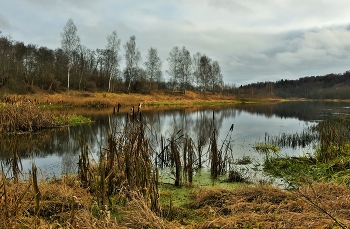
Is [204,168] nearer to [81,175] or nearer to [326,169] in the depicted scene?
[326,169]

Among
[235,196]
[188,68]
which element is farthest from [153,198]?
[188,68]

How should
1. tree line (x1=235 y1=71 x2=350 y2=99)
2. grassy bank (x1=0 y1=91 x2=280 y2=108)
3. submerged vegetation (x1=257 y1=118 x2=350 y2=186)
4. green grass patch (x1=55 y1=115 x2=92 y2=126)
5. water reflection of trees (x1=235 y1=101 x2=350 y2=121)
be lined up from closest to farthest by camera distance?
1. submerged vegetation (x1=257 y1=118 x2=350 y2=186)
2. green grass patch (x1=55 y1=115 x2=92 y2=126)
3. water reflection of trees (x1=235 y1=101 x2=350 y2=121)
4. grassy bank (x1=0 y1=91 x2=280 y2=108)
5. tree line (x1=235 y1=71 x2=350 y2=99)

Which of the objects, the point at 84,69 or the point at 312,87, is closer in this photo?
the point at 84,69

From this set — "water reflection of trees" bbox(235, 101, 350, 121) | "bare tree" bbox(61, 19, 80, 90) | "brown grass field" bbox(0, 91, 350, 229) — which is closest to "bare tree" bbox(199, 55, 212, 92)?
"water reflection of trees" bbox(235, 101, 350, 121)

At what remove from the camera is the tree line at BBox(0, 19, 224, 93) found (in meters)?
32.8

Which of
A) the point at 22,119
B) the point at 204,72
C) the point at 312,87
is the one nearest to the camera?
the point at 22,119

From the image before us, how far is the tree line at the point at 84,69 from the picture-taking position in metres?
32.8

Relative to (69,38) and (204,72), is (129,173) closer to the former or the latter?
(69,38)

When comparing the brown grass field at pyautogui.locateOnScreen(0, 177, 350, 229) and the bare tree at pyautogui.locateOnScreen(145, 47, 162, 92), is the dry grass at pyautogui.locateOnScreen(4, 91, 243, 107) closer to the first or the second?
the bare tree at pyautogui.locateOnScreen(145, 47, 162, 92)

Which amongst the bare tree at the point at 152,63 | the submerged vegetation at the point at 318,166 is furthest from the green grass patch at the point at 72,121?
the bare tree at the point at 152,63

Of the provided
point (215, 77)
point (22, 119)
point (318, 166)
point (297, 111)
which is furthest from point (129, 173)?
point (215, 77)

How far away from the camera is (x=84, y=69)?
139 ft

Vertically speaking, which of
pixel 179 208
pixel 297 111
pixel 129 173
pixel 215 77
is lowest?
pixel 179 208

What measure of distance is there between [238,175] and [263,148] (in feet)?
14.8
